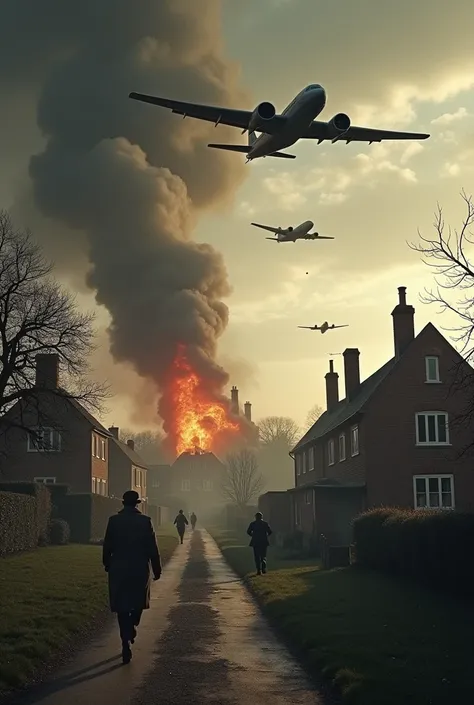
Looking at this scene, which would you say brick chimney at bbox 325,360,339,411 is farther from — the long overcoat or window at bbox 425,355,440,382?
the long overcoat

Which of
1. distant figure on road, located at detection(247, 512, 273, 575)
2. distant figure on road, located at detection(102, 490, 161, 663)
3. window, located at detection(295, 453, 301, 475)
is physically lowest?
distant figure on road, located at detection(247, 512, 273, 575)

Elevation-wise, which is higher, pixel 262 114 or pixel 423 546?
pixel 262 114

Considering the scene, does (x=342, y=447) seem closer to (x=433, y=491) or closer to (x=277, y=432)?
(x=433, y=491)

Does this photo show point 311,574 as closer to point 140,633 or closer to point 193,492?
point 140,633

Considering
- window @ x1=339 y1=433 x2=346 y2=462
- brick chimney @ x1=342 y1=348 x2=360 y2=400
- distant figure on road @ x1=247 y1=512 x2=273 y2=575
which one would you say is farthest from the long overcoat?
brick chimney @ x1=342 y1=348 x2=360 y2=400

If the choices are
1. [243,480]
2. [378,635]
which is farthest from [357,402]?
[243,480]

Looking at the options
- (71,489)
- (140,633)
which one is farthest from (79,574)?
(71,489)

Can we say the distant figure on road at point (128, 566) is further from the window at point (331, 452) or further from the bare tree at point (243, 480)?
the bare tree at point (243, 480)
